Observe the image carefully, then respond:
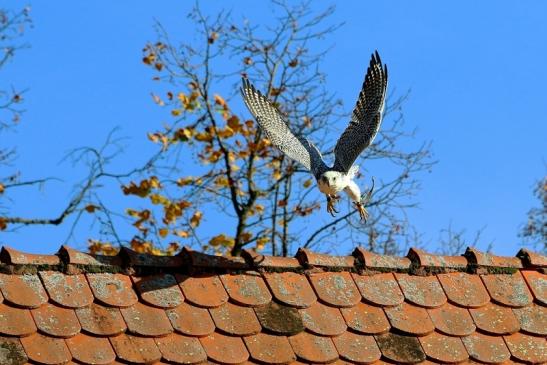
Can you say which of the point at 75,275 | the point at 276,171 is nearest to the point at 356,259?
the point at 75,275

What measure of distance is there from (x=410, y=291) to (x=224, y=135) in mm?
9569

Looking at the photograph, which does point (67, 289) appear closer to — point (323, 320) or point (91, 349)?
point (91, 349)

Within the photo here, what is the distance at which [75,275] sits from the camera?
4867 millimetres

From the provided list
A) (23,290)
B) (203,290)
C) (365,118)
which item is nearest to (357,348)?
(203,290)

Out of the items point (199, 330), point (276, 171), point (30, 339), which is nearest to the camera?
point (30, 339)

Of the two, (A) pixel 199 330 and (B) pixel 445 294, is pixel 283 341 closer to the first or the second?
(A) pixel 199 330

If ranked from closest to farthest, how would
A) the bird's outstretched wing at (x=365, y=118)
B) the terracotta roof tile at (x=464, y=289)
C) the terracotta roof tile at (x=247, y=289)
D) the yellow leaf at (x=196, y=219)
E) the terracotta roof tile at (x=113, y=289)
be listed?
1. the terracotta roof tile at (x=113, y=289)
2. the terracotta roof tile at (x=247, y=289)
3. the terracotta roof tile at (x=464, y=289)
4. the bird's outstretched wing at (x=365, y=118)
5. the yellow leaf at (x=196, y=219)

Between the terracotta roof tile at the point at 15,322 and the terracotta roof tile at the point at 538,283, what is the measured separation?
7.80ft

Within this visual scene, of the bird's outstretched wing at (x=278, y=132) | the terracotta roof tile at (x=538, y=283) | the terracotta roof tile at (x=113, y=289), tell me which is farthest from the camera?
the bird's outstretched wing at (x=278, y=132)

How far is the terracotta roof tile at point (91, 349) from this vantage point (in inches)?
177

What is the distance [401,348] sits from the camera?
509cm

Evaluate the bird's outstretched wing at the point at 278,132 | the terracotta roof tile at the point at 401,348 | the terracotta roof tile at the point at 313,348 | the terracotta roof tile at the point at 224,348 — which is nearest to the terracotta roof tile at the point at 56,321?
the terracotta roof tile at the point at 224,348

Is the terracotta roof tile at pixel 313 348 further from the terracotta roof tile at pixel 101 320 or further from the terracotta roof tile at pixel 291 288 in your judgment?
the terracotta roof tile at pixel 101 320

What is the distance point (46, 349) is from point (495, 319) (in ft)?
6.73
